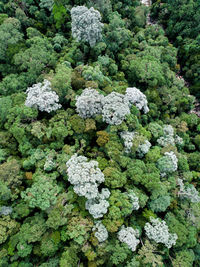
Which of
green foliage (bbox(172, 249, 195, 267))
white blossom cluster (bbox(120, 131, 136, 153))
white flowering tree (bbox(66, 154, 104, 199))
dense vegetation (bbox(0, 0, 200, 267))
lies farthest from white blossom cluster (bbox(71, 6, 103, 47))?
green foliage (bbox(172, 249, 195, 267))

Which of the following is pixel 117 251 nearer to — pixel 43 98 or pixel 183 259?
pixel 183 259

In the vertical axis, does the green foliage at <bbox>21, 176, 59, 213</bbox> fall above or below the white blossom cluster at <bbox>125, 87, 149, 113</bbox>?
below

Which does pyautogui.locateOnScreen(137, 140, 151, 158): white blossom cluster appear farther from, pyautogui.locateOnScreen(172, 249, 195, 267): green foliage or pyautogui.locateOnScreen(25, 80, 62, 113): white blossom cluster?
pyautogui.locateOnScreen(172, 249, 195, 267): green foliage

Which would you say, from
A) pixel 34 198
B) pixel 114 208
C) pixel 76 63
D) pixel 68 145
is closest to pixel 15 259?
pixel 34 198

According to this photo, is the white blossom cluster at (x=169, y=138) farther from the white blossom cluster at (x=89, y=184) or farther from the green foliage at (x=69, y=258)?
the green foliage at (x=69, y=258)

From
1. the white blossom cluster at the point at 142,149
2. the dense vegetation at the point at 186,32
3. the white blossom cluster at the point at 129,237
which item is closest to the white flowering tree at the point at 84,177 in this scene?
the white blossom cluster at the point at 129,237

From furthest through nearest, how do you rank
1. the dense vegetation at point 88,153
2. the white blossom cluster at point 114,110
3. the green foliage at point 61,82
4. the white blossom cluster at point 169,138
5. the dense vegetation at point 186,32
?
the dense vegetation at point 186,32 < the white blossom cluster at point 169,138 < the green foliage at point 61,82 < the white blossom cluster at point 114,110 < the dense vegetation at point 88,153
